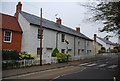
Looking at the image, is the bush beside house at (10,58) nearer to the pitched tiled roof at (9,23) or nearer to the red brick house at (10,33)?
the red brick house at (10,33)

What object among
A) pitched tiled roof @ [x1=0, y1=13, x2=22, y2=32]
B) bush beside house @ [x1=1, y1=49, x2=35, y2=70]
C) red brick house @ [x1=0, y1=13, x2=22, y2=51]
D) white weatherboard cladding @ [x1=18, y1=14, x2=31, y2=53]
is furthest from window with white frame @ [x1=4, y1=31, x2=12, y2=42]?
bush beside house @ [x1=1, y1=49, x2=35, y2=70]

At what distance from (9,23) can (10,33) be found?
6.28 ft

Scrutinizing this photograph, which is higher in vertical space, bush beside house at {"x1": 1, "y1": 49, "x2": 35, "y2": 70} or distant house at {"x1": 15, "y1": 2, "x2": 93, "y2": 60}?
distant house at {"x1": 15, "y1": 2, "x2": 93, "y2": 60}

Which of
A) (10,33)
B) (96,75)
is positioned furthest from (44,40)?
(96,75)

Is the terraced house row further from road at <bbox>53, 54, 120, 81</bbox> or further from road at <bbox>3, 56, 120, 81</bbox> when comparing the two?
road at <bbox>53, 54, 120, 81</bbox>

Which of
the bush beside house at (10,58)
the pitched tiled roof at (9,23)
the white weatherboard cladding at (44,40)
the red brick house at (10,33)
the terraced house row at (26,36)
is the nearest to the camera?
the bush beside house at (10,58)

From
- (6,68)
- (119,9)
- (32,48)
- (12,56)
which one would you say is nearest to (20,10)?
(32,48)

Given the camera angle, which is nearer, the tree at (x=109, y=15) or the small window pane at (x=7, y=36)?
the tree at (x=109, y=15)

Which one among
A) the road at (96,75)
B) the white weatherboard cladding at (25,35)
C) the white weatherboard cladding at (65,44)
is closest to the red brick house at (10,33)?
the white weatherboard cladding at (25,35)

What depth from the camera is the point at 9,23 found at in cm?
2122

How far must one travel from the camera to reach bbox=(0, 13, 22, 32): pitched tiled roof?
65.1ft

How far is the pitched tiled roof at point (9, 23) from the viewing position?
19842 mm

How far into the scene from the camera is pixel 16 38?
2086 centimetres

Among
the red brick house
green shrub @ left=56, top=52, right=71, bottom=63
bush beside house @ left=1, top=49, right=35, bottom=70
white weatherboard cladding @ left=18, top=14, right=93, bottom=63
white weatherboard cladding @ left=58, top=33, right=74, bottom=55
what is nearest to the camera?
bush beside house @ left=1, top=49, right=35, bottom=70
